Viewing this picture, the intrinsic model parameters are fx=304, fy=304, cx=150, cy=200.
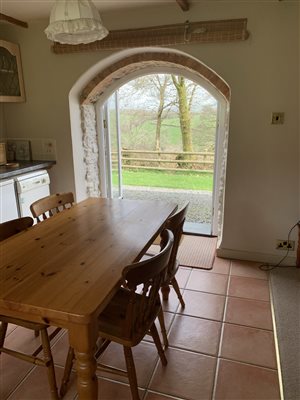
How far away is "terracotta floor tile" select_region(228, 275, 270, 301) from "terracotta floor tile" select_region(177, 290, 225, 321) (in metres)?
0.17

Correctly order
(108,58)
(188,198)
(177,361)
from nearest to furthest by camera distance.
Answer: (177,361) → (108,58) → (188,198)

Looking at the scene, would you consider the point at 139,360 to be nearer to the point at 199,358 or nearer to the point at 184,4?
the point at 199,358

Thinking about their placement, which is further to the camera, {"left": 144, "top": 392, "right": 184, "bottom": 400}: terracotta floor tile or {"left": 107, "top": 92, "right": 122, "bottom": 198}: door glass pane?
{"left": 107, "top": 92, "right": 122, "bottom": 198}: door glass pane

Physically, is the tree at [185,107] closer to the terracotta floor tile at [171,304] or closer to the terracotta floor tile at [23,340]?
the terracotta floor tile at [171,304]

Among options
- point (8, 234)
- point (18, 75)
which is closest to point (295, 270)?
point (8, 234)

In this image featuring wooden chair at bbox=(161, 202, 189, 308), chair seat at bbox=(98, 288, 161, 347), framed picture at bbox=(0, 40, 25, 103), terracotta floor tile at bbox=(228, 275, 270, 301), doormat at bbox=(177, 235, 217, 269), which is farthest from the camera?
framed picture at bbox=(0, 40, 25, 103)

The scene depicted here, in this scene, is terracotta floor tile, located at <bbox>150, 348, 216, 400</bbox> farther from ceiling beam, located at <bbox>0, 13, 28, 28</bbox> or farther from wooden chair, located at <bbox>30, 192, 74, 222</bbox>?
ceiling beam, located at <bbox>0, 13, 28, 28</bbox>

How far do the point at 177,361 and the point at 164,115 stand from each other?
4.87 m

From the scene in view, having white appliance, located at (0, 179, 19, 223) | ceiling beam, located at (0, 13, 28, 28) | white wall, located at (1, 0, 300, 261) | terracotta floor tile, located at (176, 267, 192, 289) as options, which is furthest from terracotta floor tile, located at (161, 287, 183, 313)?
ceiling beam, located at (0, 13, 28, 28)

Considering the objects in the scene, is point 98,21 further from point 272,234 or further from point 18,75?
point 272,234

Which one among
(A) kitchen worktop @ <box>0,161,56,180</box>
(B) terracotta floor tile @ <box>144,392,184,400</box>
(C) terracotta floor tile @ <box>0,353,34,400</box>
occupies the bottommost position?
(B) terracotta floor tile @ <box>144,392,184,400</box>

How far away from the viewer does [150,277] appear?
1.27m

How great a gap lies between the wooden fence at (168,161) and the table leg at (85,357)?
5.09 m

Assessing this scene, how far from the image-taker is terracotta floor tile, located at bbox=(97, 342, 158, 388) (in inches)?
65.6
